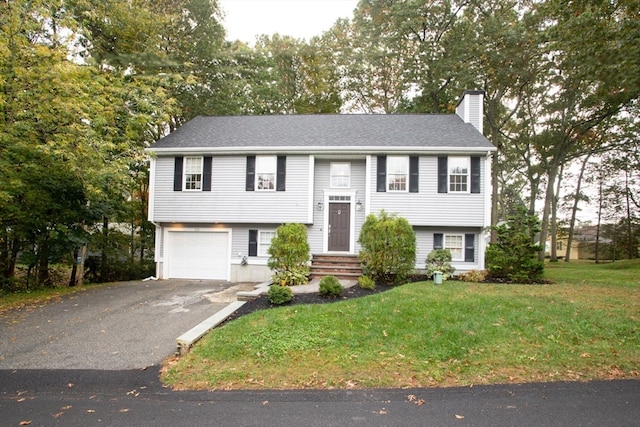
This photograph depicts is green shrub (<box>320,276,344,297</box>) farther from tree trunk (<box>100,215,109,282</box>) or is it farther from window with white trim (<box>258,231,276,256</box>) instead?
tree trunk (<box>100,215,109,282</box>)

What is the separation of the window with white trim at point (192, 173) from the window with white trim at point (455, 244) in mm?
9904

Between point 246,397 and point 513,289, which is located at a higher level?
point 513,289

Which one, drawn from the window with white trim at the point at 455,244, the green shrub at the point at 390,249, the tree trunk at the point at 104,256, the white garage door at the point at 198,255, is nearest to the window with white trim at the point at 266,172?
the white garage door at the point at 198,255

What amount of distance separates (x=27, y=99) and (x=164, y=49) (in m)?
13.3

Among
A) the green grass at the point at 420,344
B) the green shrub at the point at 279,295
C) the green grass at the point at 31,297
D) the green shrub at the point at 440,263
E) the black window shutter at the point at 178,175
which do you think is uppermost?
the black window shutter at the point at 178,175

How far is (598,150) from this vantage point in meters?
21.9

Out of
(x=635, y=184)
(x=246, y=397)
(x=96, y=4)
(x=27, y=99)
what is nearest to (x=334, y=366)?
(x=246, y=397)

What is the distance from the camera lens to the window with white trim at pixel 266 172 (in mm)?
13070

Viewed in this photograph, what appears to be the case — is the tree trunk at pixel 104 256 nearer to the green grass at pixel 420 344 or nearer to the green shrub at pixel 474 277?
the green grass at pixel 420 344

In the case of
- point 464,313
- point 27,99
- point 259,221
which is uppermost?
point 27,99

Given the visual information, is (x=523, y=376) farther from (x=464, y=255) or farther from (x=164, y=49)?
(x=164, y=49)

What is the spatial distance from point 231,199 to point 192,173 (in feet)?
6.51

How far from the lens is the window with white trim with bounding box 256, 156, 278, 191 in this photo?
13070 mm

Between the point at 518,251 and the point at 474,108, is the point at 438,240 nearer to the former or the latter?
the point at 518,251
